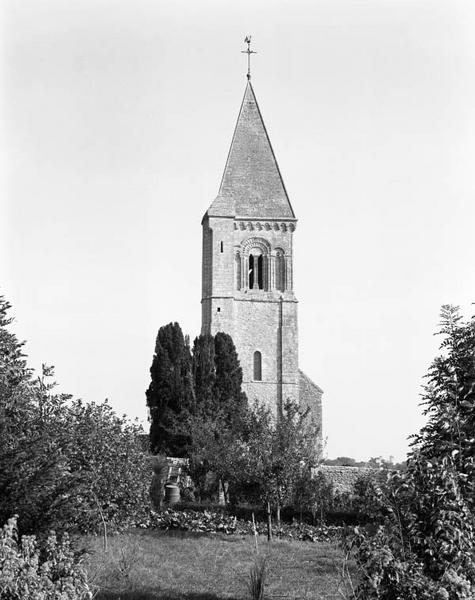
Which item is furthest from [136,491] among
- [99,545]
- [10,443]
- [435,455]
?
[435,455]

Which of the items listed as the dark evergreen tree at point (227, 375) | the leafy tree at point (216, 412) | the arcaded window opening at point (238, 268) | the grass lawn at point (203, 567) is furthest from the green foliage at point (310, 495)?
the arcaded window opening at point (238, 268)

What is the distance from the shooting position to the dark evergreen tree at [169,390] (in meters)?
38.8

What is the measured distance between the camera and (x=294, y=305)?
49094 millimetres

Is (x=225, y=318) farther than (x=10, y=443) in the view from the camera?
Yes

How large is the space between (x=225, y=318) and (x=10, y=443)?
36357mm

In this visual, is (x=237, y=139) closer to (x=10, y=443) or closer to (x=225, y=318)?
(x=225, y=318)

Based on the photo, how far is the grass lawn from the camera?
13.5 meters

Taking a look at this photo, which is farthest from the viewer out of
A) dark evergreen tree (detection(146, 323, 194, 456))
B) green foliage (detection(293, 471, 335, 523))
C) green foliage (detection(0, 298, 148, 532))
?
dark evergreen tree (detection(146, 323, 194, 456))

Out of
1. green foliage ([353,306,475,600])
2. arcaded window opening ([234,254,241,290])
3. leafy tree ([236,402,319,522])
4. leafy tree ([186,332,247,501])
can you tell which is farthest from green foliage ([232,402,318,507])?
arcaded window opening ([234,254,241,290])

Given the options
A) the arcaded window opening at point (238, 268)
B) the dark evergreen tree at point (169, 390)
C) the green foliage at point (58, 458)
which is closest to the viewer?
the green foliage at point (58, 458)

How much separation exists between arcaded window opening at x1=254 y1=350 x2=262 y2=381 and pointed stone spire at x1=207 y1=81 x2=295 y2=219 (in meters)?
8.25

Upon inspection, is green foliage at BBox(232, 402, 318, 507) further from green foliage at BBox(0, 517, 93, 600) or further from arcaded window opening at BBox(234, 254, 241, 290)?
arcaded window opening at BBox(234, 254, 241, 290)

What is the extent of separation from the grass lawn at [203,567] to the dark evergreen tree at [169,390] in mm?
17825

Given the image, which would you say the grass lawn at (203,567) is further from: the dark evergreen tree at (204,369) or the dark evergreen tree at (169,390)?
the dark evergreen tree at (204,369)
